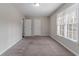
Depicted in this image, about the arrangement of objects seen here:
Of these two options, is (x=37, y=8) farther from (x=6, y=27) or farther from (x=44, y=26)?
(x=44, y=26)

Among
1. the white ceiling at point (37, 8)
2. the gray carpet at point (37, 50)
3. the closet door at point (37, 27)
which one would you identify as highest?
the white ceiling at point (37, 8)

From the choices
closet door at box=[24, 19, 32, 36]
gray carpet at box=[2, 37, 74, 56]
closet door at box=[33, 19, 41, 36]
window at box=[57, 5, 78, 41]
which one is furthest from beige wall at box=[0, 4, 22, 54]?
closet door at box=[33, 19, 41, 36]

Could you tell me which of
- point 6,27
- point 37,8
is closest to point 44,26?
point 37,8

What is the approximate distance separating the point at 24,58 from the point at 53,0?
0.96 meters

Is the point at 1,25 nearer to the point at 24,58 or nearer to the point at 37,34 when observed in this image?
the point at 24,58

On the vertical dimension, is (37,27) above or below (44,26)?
below

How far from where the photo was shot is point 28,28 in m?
11.6

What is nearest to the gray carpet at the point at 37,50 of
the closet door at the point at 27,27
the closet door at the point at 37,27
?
the closet door at the point at 27,27

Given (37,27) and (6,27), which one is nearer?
(6,27)

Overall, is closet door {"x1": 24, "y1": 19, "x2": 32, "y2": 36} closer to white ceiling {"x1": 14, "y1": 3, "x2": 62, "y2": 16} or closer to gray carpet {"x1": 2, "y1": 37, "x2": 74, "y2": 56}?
white ceiling {"x1": 14, "y1": 3, "x2": 62, "y2": 16}

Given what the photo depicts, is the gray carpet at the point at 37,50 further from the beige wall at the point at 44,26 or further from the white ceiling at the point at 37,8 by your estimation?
the beige wall at the point at 44,26

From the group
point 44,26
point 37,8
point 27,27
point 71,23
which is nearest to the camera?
point 71,23

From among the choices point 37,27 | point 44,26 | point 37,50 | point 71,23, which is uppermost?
point 71,23

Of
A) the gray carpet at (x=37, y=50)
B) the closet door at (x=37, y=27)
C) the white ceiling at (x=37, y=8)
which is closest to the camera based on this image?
the gray carpet at (x=37, y=50)
